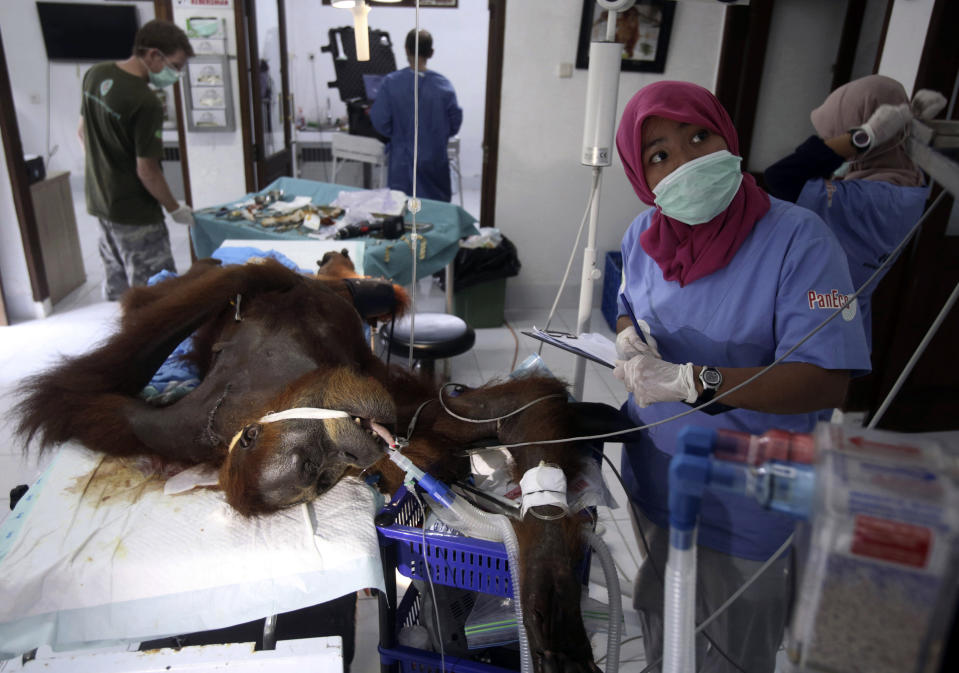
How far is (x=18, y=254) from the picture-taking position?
3811 mm

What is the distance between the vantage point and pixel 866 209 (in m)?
2.06

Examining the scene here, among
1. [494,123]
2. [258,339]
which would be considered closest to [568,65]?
[494,123]

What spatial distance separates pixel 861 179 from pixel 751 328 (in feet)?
4.26

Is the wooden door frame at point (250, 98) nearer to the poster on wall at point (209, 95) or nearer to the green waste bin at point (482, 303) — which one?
the poster on wall at point (209, 95)

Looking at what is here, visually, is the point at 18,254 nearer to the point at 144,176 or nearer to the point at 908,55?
the point at 144,176

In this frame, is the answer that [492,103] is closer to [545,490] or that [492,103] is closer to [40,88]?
[545,490]

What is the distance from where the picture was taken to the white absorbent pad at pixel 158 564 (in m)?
1.07

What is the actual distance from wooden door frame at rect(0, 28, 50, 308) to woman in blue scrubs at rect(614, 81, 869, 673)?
3769 mm

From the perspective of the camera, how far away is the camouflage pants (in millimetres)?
3697

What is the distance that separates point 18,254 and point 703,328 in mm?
4073

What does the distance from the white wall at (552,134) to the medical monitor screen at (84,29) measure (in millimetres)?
4970

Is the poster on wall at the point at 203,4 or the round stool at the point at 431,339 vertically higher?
the poster on wall at the point at 203,4

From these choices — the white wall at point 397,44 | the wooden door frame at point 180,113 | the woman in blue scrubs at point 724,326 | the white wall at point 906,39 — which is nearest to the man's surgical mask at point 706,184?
the woman in blue scrubs at point 724,326

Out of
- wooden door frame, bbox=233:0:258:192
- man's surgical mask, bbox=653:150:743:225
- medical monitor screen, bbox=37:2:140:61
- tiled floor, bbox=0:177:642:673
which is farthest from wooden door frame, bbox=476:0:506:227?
medical monitor screen, bbox=37:2:140:61
